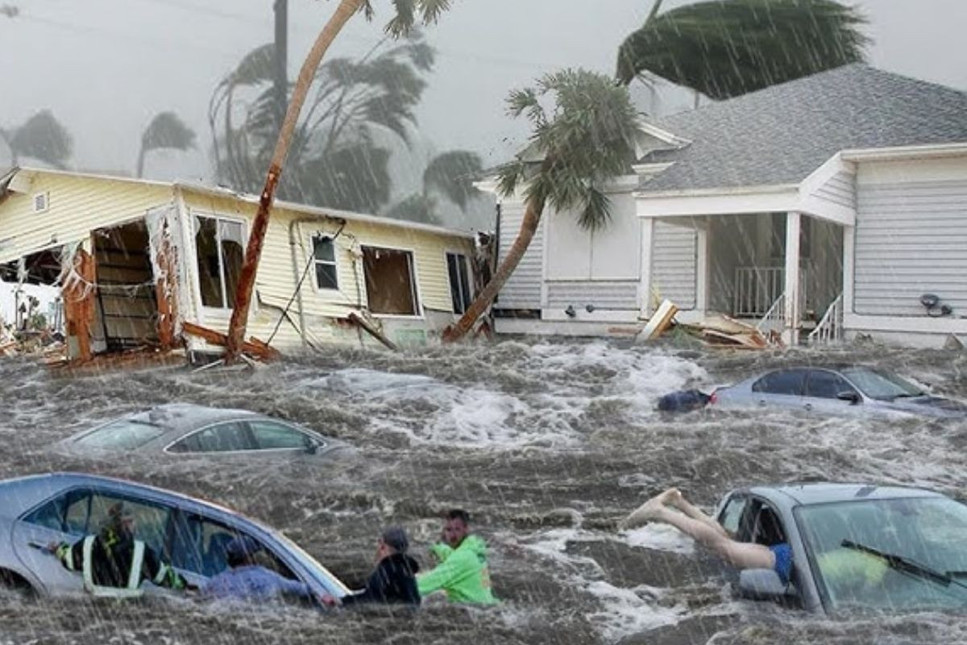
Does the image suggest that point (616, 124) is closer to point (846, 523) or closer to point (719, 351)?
point (719, 351)

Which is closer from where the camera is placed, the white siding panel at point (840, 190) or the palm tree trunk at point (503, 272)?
the white siding panel at point (840, 190)

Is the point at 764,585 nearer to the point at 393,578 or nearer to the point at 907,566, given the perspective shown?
the point at 907,566

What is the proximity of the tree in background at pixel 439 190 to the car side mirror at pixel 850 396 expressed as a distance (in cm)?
4765

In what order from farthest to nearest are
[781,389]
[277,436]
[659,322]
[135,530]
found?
[659,322], [781,389], [277,436], [135,530]

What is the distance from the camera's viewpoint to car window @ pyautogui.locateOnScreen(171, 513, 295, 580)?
316 inches

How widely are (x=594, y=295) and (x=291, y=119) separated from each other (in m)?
7.80

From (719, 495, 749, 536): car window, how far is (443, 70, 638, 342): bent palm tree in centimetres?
1969

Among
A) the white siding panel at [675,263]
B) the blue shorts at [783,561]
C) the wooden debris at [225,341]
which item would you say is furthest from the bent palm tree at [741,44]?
the blue shorts at [783,561]

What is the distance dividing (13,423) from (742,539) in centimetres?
1472

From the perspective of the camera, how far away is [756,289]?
2902 centimetres

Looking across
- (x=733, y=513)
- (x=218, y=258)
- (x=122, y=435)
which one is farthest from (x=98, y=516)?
(x=218, y=258)

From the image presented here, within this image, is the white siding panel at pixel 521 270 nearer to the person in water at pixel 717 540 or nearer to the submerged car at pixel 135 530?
the person in water at pixel 717 540

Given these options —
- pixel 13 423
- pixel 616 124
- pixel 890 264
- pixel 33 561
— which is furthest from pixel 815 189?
pixel 33 561

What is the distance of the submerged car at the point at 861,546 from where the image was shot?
7.53m
